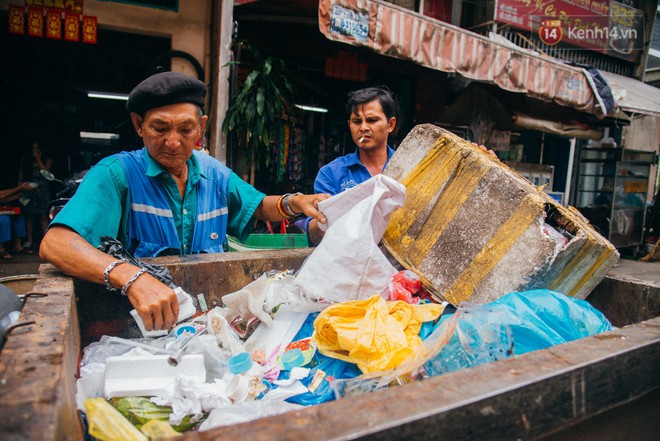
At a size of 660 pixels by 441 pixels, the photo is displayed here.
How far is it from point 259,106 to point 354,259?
139 inches

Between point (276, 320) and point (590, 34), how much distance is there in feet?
33.5

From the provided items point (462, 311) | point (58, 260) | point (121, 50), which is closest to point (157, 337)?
point (58, 260)

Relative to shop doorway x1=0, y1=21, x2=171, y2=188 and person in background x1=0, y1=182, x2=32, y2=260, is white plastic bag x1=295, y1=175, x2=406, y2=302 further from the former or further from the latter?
person in background x1=0, y1=182, x2=32, y2=260

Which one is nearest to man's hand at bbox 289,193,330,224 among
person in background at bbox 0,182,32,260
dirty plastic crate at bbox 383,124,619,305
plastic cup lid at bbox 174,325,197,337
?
dirty plastic crate at bbox 383,124,619,305

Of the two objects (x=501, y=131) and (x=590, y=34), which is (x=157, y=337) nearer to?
(x=501, y=131)

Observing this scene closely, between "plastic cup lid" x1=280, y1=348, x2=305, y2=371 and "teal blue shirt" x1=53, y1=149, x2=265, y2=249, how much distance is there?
34.6 inches

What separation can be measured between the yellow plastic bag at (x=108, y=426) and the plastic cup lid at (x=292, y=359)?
561 mm

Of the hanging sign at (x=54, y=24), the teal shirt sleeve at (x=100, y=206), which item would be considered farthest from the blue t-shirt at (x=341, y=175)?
the hanging sign at (x=54, y=24)

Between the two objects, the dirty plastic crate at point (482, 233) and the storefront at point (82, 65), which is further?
the storefront at point (82, 65)

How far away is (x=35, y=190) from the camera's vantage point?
274 inches

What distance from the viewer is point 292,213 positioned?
2355mm

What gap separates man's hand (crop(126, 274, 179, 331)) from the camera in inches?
58.4

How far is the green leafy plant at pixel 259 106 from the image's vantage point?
16.3 ft

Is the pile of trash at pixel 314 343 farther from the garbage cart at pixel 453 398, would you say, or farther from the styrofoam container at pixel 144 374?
the garbage cart at pixel 453 398
